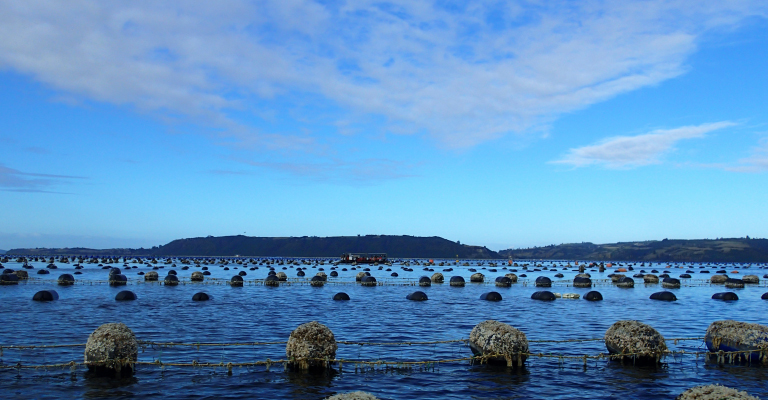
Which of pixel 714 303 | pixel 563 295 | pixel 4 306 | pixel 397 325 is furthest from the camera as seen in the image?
pixel 563 295

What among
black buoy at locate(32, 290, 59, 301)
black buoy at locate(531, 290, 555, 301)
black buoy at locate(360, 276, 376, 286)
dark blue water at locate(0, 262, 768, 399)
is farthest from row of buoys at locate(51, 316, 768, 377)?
black buoy at locate(360, 276, 376, 286)

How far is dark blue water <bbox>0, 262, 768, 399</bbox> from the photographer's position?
22.6m

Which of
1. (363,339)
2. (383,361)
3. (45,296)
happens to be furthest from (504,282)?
(383,361)

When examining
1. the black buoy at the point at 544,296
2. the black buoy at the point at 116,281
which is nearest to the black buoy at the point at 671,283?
the black buoy at the point at 544,296

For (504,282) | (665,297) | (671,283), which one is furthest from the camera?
Result: (671,283)

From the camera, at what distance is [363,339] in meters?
35.9

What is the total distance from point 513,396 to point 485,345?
224 inches

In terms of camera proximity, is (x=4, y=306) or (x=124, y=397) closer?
A: (x=124, y=397)

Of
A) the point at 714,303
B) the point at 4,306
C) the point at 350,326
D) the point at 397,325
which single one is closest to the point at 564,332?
the point at 397,325

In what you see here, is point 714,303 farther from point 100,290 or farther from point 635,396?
point 100,290

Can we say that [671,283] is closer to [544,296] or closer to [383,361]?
[544,296]

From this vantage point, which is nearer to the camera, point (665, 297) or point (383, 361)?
point (383, 361)

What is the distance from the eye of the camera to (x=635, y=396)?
21781mm

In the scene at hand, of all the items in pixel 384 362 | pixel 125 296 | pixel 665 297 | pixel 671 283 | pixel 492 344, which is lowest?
pixel 671 283
